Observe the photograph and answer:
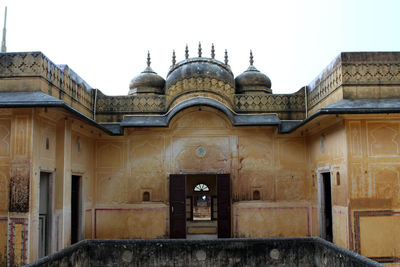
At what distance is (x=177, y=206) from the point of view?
38.7 feet

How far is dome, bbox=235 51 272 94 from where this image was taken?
14.2m

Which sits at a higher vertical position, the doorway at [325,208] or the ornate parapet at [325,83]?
the ornate parapet at [325,83]

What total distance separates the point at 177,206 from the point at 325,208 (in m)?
4.46

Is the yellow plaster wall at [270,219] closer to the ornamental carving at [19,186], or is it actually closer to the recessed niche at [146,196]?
the recessed niche at [146,196]

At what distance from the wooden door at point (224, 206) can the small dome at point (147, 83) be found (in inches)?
193

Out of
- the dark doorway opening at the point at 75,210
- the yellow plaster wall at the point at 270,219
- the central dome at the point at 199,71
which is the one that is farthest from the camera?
the central dome at the point at 199,71

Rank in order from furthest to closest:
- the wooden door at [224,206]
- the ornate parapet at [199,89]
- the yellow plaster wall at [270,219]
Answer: the ornate parapet at [199,89]
the yellow plaster wall at [270,219]
the wooden door at [224,206]

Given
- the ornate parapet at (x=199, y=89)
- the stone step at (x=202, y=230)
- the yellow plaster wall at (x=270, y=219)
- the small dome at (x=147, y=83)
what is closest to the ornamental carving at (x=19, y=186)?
the ornate parapet at (x=199, y=89)

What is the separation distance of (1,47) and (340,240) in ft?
64.2

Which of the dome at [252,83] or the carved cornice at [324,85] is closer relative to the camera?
the carved cornice at [324,85]

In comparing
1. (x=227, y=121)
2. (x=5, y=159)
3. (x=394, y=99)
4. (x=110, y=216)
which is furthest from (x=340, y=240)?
(x=5, y=159)

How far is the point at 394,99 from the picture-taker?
29.8ft

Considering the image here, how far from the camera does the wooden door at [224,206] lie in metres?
11.7

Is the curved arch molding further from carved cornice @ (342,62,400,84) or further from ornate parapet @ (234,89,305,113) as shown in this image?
carved cornice @ (342,62,400,84)
